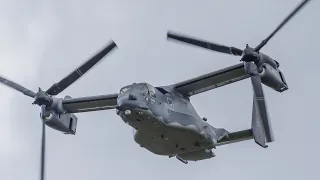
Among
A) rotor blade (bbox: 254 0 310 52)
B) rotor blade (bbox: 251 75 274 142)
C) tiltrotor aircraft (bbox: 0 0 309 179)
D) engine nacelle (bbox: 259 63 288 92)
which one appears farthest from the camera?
rotor blade (bbox: 254 0 310 52)

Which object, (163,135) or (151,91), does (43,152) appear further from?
(151,91)

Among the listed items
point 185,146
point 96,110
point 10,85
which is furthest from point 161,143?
point 10,85

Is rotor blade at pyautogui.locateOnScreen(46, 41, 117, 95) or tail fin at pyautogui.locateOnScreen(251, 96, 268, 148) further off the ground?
rotor blade at pyautogui.locateOnScreen(46, 41, 117, 95)

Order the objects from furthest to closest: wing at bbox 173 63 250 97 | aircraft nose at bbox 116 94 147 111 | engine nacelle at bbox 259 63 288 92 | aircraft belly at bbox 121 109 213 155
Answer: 1. wing at bbox 173 63 250 97
2. engine nacelle at bbox 259 63 288 92
3. aircraft belly at bbox 121 109 213 155
4. aircraft nose at bbox 116 94 147 111

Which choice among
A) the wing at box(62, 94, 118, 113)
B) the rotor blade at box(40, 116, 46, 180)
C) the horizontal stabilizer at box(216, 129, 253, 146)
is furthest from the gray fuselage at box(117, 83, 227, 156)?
the rotor blade at box(40, 116, 46, 180)


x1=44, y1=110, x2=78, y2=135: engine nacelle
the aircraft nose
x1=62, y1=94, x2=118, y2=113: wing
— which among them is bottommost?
the aircraft nose

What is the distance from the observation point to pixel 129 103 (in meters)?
48.8

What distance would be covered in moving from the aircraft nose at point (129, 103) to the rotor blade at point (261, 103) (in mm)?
7868

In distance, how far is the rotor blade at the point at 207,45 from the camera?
52.2 metres

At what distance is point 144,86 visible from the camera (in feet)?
166

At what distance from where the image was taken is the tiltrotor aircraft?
4991cm

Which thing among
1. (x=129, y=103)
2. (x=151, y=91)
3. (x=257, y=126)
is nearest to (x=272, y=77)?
(x=257, y=126)

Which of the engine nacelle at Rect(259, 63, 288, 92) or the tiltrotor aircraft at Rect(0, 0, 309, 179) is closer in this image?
the tiltrotor aircraft at Rect(0, 0, 309, 179)

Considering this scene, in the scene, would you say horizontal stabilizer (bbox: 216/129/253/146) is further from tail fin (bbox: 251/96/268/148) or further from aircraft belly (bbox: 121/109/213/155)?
aircraft belly (bbox: 121/109/213/155)
